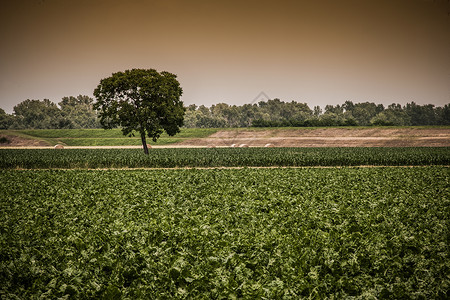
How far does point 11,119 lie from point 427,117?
226 metres

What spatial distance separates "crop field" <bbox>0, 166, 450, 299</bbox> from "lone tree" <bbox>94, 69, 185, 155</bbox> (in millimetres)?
31397

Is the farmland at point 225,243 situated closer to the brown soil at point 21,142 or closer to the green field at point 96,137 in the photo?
the green field at point 96,137

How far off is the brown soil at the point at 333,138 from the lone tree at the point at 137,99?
Answer: 37.1 metres

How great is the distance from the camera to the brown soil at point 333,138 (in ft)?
241

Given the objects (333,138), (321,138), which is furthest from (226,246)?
(333,138)

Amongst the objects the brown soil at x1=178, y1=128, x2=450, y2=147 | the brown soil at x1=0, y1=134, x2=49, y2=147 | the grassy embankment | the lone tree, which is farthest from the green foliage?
the lone tree

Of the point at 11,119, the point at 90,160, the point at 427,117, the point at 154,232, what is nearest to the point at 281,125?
the point at 90,160

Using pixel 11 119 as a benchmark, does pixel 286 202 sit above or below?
below

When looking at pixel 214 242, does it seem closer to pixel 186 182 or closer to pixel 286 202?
pixel 286 202

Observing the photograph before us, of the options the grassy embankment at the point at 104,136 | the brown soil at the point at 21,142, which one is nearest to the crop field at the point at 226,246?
the grassy embankment at the point at 104,136

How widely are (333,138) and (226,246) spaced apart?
78486 millimetres

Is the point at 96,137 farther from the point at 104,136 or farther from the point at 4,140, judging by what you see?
the point at 4,140

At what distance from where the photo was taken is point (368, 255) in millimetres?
6988

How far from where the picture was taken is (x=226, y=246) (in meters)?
7.35
